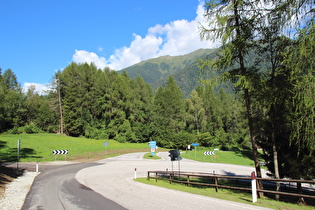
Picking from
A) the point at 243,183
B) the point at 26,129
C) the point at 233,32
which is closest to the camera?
the point at 233,32

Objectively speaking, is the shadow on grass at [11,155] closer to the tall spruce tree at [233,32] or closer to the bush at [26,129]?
the bush at [26,129]

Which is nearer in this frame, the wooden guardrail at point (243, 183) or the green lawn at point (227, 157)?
the wooden guardrail at point (243, 183)

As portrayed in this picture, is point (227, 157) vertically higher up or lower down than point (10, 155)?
lower down

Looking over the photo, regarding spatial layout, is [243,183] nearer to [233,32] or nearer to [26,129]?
[233,32]

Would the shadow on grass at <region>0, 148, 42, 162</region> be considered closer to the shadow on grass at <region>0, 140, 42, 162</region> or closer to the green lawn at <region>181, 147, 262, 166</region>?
the shadow on grass at <region>0, 140, 42, 162</region>

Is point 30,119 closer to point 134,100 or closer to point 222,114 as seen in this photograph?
point 134,100

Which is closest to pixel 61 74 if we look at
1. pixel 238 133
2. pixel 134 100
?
pixel 134 100

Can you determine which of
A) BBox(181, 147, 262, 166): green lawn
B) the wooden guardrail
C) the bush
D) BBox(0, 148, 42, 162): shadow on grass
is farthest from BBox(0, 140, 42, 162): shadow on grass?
BBox(181, 147, 262, 166): green lawn

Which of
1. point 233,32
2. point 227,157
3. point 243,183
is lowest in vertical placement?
point 227,157

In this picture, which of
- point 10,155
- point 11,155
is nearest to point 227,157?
point 11,155

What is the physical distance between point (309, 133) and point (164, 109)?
62.9 m

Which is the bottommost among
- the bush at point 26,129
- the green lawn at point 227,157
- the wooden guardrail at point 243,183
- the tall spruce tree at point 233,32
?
the green lawn at point 227,157

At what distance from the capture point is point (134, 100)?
67.4 m

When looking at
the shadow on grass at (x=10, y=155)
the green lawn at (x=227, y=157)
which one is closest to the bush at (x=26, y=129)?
the shadow on grass at (x=10, y=155)
